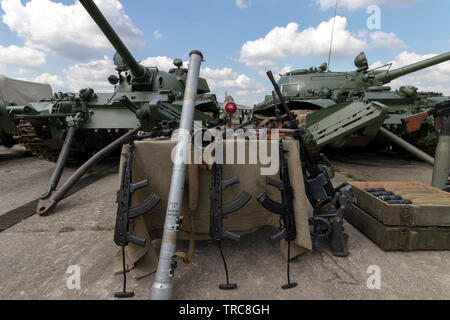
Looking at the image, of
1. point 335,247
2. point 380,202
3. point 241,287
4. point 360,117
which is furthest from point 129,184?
point 360,117

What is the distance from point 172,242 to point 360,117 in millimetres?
3669

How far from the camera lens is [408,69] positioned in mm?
6512

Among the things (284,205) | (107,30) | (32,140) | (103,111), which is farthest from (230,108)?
(32,140)

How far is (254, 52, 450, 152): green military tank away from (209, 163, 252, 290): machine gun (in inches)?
106

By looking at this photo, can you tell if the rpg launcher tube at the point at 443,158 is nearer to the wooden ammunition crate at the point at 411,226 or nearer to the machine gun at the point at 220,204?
the wooden ammunition crate at the point at 411,226

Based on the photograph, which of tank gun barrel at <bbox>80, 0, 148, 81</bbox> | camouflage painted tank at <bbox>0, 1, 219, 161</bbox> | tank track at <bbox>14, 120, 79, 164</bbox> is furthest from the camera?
tank track at <bbox>14, 120, 79, 164</bbox>

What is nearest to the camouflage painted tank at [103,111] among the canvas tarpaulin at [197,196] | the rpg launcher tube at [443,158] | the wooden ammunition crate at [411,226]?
the canvas tarpaulin at [197,196]

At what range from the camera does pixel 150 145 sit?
2252 mm

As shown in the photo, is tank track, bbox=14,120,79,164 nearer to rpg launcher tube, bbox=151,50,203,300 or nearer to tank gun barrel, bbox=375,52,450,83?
rpg launcher tube, bbox=151,50,203,300

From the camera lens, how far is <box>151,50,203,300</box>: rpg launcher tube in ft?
5.48

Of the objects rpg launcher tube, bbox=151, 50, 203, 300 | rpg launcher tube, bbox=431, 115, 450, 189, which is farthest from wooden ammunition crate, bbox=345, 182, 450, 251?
rpg launcher tube, bbox=151, 50, 203, 300

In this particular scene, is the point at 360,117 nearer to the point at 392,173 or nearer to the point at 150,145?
the point at 392,173

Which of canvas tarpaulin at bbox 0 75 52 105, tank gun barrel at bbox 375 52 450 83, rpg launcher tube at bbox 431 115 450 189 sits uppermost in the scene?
canvas tarpaulin at bbox 0 75 52 105

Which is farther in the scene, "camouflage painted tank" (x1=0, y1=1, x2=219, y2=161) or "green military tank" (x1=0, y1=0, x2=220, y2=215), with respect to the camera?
"camouflage painted tank" (x1=0, y1=1, x2=219, y2=161)
